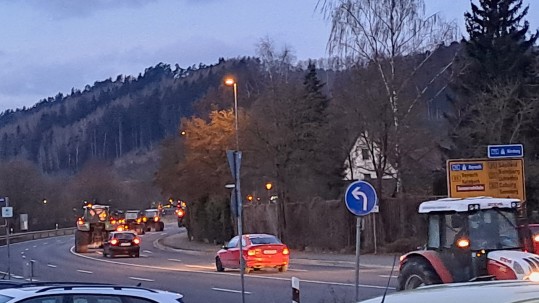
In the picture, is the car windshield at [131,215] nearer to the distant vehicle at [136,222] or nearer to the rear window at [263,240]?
the distant vehicle at [136,222]

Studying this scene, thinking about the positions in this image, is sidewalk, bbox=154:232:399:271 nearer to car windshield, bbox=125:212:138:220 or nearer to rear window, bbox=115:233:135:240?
rear window, bbox=115:233:135:240

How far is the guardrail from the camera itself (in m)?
80.7

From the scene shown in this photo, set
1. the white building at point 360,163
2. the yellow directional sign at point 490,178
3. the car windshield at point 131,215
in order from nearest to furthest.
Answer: the yellow directional sign at point 490,178 → the white building at point 360,163 → the car windshield at point 131,215

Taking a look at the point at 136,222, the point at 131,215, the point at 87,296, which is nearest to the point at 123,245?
the point at 136,222

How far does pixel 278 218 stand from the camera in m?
51.8

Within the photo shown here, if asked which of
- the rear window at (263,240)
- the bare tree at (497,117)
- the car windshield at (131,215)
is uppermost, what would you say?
the bare tree at (497,117)

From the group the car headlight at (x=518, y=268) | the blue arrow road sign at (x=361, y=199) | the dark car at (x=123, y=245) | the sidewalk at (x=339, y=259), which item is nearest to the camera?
the car headlight at (x=518, y=268)

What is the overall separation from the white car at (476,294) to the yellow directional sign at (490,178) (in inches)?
1083

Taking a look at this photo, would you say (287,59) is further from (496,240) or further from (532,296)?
(532,296)


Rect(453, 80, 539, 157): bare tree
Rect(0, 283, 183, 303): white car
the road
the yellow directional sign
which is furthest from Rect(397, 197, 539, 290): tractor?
Rect(453, 80, 539, 157): bare tree

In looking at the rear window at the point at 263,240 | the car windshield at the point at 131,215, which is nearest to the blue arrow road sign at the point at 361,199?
the rear window at the point at 263,240

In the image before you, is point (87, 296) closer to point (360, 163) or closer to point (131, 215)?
point (360, 163)

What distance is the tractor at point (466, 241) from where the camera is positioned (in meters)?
16.0

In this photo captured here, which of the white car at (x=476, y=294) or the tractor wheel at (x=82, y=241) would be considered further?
the tractor wheel at (x=82, y=241)
